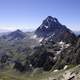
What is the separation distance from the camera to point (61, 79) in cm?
18212

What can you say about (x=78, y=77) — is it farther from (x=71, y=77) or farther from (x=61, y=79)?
(x=61, y=79)

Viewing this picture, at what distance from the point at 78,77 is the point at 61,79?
68.8 ft

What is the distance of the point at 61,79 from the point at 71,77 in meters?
12.2

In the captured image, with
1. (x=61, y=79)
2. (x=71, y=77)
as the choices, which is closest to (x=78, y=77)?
(x=71, y=77)

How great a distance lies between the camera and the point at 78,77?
6506 inches

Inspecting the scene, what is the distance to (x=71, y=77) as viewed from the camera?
173m

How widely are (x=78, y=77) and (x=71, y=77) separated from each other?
29.1 ft

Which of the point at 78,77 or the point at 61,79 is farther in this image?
the point at 61,79
